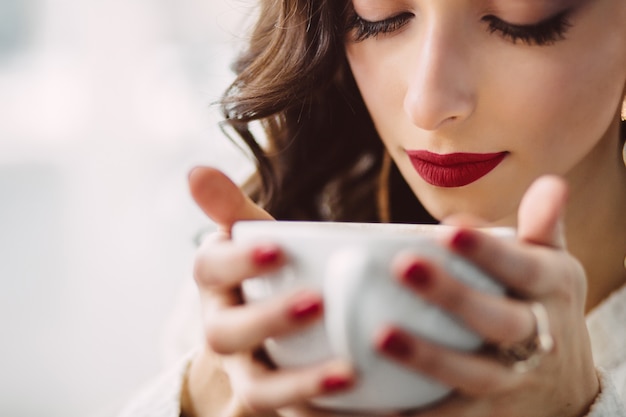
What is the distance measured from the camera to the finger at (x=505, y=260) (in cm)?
36

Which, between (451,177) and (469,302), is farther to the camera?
(451,177)

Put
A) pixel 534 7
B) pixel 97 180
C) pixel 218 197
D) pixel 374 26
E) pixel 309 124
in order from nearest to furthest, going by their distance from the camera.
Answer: pixel 218 197 → pixel 534 7 → pixel 374 26 → pixel 309 124 → pixel 97 180

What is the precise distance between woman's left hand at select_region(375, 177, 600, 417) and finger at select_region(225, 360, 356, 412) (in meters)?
0.03

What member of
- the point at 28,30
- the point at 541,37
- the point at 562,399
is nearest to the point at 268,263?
the point at 562,399

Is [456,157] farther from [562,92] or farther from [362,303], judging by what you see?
[362,303]

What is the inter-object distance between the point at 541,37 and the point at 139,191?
851 mm

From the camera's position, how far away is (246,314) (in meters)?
0.40

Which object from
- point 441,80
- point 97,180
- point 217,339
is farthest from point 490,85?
point 97,180

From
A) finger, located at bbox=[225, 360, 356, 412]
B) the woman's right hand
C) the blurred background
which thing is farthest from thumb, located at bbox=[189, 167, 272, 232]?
the blurred background

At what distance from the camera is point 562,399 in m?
0.48

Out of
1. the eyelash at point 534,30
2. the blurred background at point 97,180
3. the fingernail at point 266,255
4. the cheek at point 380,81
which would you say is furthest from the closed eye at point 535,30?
the blurred background at point 97,180

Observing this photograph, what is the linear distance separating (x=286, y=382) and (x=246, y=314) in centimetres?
5

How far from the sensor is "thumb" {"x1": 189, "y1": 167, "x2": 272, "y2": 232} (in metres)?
0.47

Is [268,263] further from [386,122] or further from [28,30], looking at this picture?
[28,30]
